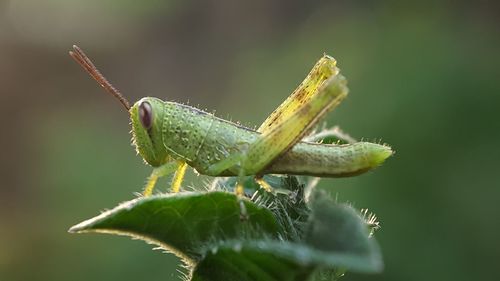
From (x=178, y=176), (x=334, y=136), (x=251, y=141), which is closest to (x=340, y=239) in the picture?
(x=334, y=136)

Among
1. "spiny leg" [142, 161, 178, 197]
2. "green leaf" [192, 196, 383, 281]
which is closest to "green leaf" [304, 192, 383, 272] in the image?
"green leaf" [192, 196, 383, 281]

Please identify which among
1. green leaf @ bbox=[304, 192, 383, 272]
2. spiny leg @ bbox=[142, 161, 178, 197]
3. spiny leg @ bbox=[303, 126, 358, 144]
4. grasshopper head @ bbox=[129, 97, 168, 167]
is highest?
spiny leg @ bbox=[303, 126, 358, 144]

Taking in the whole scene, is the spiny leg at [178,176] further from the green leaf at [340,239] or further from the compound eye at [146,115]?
the green leaf at [340,239]

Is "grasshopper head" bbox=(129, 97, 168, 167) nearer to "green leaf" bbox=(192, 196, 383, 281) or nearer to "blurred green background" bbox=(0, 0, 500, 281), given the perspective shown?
"green leaf" bbox=(192, 196, 383, 281)

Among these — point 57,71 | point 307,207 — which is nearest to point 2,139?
point 57,71

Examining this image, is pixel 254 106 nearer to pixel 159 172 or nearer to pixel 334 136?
pixel 159 172

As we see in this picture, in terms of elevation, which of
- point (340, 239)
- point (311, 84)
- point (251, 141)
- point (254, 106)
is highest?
point (254, 106)
